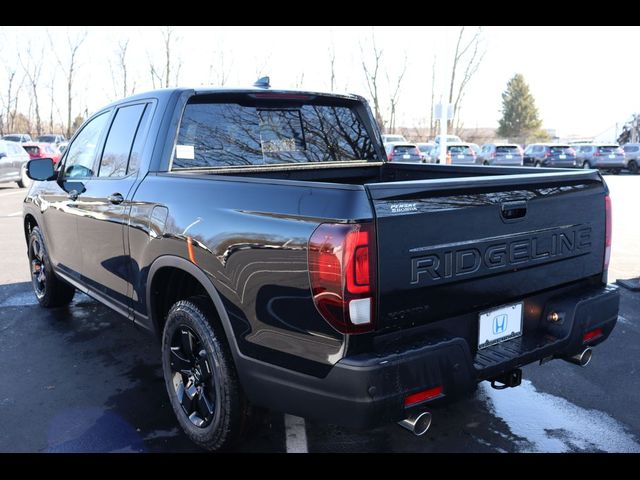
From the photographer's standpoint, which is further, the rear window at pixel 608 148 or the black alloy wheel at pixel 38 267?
the rear window at pixel 608 148

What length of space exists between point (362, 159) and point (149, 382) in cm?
226

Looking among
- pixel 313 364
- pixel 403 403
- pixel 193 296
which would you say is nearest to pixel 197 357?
pixel 193 296

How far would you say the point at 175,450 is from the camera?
3109mm

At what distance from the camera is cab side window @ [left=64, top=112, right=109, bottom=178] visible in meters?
4.41

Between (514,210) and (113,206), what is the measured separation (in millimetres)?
2537

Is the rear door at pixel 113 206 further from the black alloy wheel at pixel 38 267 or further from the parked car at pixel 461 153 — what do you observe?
the parked car at pixel 461 153

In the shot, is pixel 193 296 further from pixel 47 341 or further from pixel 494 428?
pixel 47 341

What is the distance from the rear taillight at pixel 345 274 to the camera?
220 centimetres

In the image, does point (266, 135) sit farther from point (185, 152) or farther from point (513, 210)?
point (513, 210)

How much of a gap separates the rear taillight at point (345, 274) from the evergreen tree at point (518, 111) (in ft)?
262

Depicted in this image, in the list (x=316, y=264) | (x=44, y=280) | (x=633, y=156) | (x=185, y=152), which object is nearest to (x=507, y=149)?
(x=633, y=156)

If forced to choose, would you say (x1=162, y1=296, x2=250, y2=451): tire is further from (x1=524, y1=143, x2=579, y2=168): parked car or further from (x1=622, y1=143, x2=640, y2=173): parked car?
(x1=622, y1=143, x2=640, y2=173): parked car

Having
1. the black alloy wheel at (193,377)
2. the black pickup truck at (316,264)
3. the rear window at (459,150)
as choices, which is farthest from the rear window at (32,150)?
the black alloy wheel at (193,377)

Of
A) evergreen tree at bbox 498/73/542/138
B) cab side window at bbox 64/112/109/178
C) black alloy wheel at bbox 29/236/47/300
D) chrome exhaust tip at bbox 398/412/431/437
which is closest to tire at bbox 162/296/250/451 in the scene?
chrome exhaust tip at bbox 398/412/431/437
